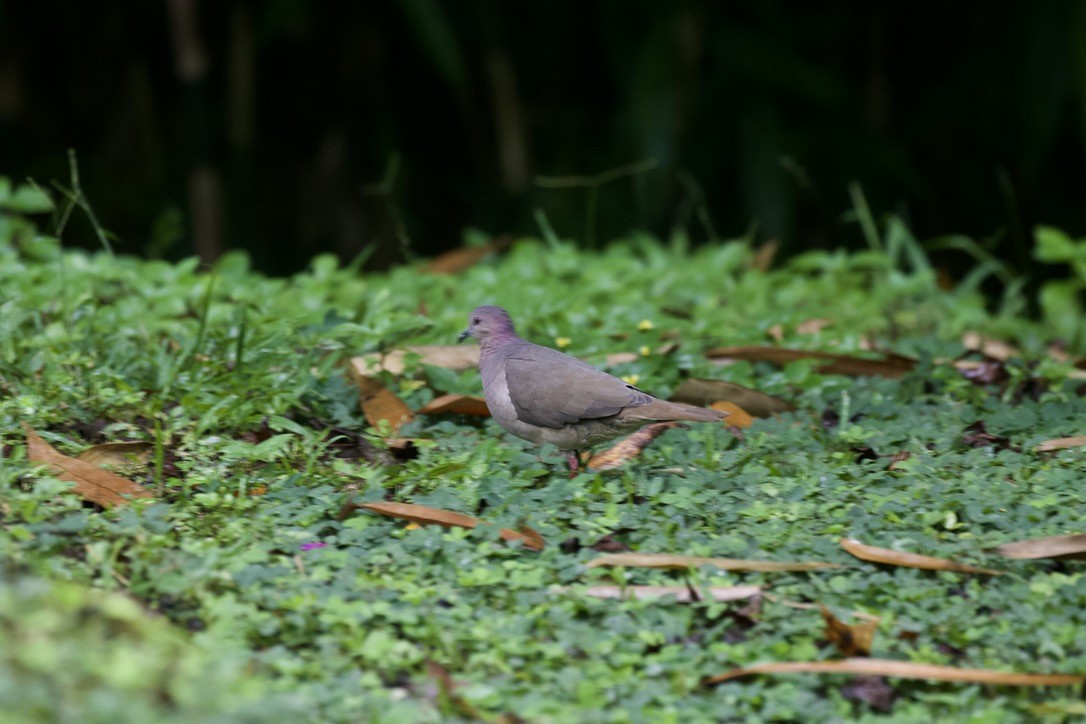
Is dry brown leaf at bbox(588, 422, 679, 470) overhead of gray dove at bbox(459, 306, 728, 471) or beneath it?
beneath

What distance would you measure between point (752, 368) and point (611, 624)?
197cm

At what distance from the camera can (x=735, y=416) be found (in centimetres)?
442

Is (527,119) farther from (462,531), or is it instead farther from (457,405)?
(462,531)

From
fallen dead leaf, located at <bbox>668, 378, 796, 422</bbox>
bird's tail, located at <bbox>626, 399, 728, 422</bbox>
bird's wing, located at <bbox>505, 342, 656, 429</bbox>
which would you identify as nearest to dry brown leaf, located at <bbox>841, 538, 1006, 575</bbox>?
bird's tail, located at <bbox>626, 399, 728, 422</bbox>

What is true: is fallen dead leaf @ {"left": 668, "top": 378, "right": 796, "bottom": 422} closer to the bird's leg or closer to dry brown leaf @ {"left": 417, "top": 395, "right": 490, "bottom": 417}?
the bird's leg

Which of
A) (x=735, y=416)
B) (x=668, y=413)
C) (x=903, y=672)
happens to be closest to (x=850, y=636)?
(x=903, y=672)

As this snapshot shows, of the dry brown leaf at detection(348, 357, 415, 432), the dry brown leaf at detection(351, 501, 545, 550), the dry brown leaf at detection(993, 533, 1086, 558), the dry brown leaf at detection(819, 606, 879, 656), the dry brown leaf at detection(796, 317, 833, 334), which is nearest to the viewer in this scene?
the dry brown leaf at detection(819, 606, 879, 656)

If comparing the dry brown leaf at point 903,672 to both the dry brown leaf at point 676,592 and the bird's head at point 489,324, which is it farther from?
the bird's head at point 489,324

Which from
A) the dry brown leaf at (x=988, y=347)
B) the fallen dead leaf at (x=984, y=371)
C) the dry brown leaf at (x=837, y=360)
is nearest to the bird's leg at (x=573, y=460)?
the dry brown leaf at (x=837, y=360)

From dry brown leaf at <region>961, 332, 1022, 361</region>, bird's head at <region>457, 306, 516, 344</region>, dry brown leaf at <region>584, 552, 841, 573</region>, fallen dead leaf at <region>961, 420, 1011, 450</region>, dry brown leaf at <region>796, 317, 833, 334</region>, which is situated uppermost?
bird's head at <region>457, 306, 516, 344</region>

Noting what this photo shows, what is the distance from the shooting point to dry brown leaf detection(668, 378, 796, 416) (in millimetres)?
4488

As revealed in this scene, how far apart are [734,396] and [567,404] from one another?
89cm

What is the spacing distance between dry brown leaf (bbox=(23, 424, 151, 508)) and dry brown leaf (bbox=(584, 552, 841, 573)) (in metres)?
1.32

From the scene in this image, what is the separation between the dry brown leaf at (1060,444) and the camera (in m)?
4.02
